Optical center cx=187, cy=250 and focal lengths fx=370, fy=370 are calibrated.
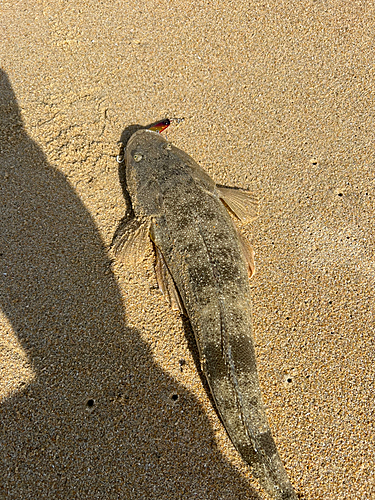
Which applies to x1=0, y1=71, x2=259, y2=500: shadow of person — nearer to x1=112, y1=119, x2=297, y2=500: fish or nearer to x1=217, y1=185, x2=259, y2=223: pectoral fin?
x1=112, y1=119, x2=297, y2=500: fish

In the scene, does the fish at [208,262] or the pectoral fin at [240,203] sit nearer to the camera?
the fish at [208,262]

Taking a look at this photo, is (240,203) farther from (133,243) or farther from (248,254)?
(133,243)

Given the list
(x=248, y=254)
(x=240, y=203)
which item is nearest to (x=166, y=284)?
(x=248, y=254)

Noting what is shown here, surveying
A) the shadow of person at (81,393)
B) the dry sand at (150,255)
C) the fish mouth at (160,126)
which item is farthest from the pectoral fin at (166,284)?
the fish mouth at (160,126)

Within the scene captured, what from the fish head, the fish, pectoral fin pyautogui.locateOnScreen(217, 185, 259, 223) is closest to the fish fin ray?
the fish

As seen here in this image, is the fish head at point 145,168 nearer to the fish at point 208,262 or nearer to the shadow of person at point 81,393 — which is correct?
the fish at point 208,262

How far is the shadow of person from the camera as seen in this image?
2.82 m

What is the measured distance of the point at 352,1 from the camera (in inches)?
207

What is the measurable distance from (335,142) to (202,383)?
3.07 m

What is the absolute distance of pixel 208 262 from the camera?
3145 mm

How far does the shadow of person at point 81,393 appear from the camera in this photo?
9.25 feet

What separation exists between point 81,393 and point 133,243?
1403 millimetres

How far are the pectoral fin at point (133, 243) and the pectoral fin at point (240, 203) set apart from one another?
841mm

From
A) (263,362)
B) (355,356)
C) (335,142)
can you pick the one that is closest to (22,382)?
(263,362)
